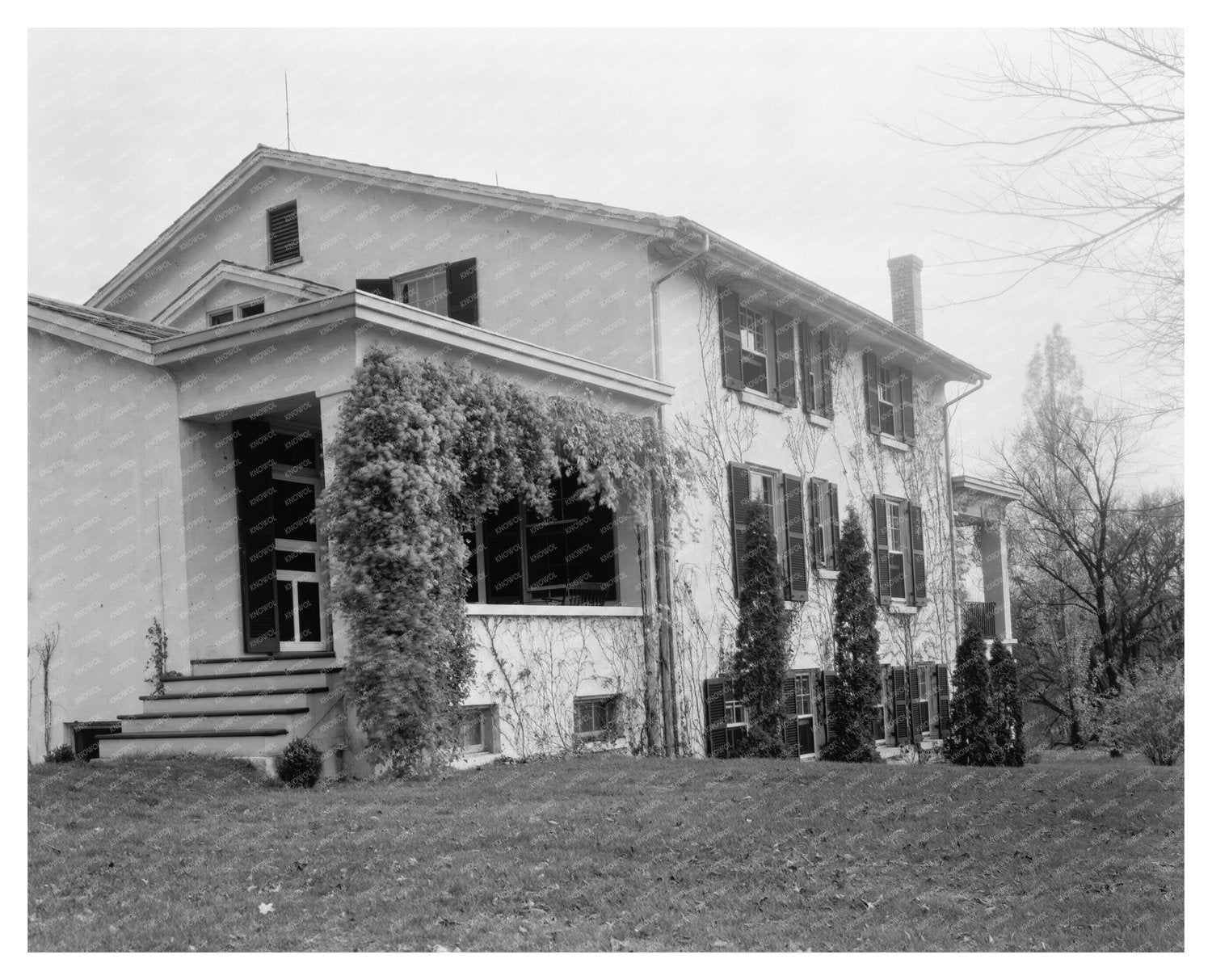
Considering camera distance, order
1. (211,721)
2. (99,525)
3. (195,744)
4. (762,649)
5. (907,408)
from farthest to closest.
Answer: (907,408) < (762,649) < (99,525) < (211,721) < (195,744)

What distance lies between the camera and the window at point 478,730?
511 inches

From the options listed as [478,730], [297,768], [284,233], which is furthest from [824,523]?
[297,768]

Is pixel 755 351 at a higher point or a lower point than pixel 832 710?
higher

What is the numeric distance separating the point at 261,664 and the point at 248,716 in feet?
3.10

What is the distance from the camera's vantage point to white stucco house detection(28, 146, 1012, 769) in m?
13.0

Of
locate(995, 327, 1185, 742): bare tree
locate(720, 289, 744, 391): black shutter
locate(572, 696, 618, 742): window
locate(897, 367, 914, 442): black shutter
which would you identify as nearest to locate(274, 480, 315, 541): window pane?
locate(572, 696, 618, 742): window

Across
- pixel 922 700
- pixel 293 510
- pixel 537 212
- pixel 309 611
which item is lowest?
pixel 922 700

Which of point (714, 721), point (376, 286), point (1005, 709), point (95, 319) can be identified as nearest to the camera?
point (95, 319)

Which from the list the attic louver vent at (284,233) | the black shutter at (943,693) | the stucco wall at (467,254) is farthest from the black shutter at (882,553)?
the attic louver vent at (284,233)

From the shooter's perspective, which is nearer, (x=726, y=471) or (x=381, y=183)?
(x=726, y=471)

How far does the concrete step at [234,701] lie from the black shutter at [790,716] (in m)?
6.64

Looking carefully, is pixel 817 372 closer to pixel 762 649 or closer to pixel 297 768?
pixel 762 649

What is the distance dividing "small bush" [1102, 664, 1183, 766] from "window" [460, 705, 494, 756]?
423 inches

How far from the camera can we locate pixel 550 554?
16562 millimetres
